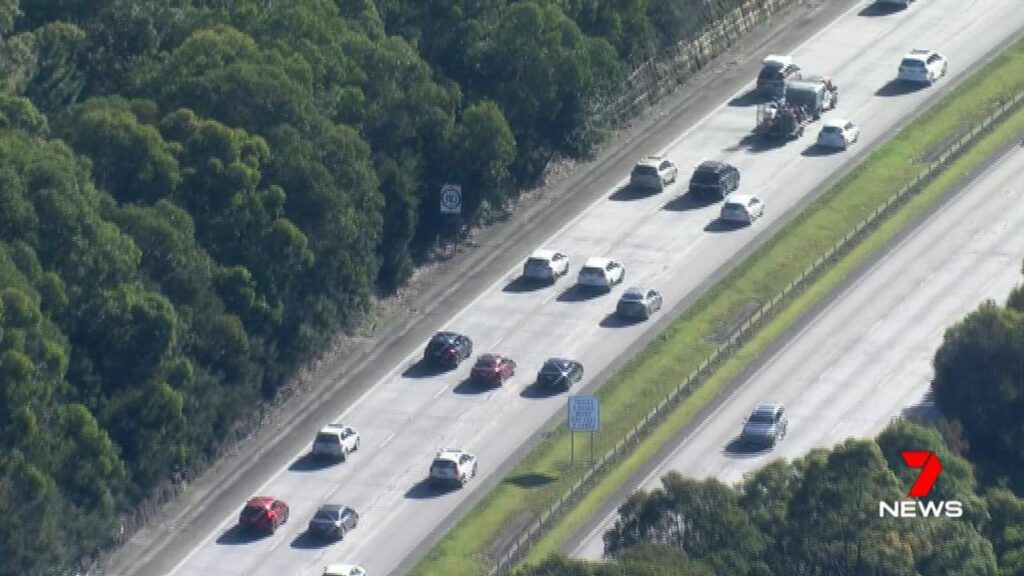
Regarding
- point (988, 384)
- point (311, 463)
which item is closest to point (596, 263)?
point (311, 463)

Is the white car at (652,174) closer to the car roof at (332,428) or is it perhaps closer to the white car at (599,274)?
the white car at (599,274)

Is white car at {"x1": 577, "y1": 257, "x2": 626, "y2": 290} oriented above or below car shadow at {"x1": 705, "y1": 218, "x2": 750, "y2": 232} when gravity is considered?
above

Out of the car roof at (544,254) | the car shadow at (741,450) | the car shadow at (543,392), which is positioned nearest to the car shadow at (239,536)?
the car shadow at (543,392)

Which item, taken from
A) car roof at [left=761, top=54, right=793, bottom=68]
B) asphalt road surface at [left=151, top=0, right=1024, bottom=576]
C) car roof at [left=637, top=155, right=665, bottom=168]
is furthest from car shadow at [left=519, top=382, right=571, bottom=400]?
car roof at [left=761, top=54, right=793, bottom=68]

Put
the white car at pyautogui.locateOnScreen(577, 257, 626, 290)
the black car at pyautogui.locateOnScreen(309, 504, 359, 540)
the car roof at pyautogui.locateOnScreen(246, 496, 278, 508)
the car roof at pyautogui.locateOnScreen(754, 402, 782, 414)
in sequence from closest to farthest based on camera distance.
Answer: the black car at pyautogui.locateOnScreen(309, 504, 359, 540) → the car roof at pyautogui.locateOnScreen(246, 496, 278, 508) → the car roof at pyautogui.locateOnScreen(754, 402, 782, 414) → the white car at pyautogui.locateOnScreen(577, 257, 626, 290)

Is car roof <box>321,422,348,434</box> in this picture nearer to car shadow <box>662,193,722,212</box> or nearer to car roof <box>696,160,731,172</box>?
car shadow <box>662,193,722,212</box>

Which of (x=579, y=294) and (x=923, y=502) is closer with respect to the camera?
(x=923, y=502)

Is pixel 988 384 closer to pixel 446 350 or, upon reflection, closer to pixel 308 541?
pixel 446 350
